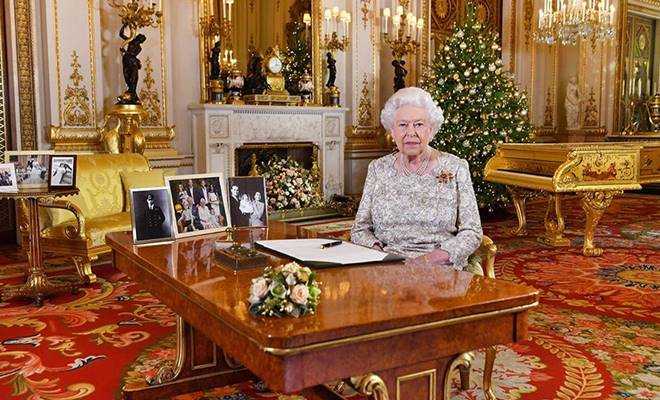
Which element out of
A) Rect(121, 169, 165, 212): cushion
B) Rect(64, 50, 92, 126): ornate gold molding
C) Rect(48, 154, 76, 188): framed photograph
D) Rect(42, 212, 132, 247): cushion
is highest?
Rect(64, 50, 92, 126): ornate gold molding

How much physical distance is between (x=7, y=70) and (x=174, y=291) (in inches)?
221

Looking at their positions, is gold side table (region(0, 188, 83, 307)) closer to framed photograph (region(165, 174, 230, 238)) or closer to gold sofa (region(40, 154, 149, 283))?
gold sofa (region(40, 154, 149, 283))

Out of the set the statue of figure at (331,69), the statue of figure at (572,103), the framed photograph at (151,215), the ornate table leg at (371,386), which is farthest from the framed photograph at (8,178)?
the statue of figure at (572,103)

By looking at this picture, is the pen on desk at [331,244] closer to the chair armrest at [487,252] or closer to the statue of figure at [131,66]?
the chair armrest at [487,252]

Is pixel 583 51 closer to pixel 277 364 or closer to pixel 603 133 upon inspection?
pixel 603 133

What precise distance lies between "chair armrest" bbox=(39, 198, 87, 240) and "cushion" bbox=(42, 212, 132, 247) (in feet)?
0.15

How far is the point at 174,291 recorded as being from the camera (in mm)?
1890

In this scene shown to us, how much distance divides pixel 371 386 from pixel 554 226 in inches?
215

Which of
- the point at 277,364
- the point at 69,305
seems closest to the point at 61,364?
the point at 69,305

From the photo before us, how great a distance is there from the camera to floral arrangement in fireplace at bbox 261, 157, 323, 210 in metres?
8.22

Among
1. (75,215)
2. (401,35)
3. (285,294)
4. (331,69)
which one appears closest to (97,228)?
(75,215)

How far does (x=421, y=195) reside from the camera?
2.69 metres

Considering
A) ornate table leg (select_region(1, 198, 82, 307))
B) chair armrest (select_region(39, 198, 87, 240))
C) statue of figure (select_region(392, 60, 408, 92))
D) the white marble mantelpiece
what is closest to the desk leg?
ornate table leg (select_region(1, 198, 82, 307))

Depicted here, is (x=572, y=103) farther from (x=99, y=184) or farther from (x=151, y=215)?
(x=151, y=215)
